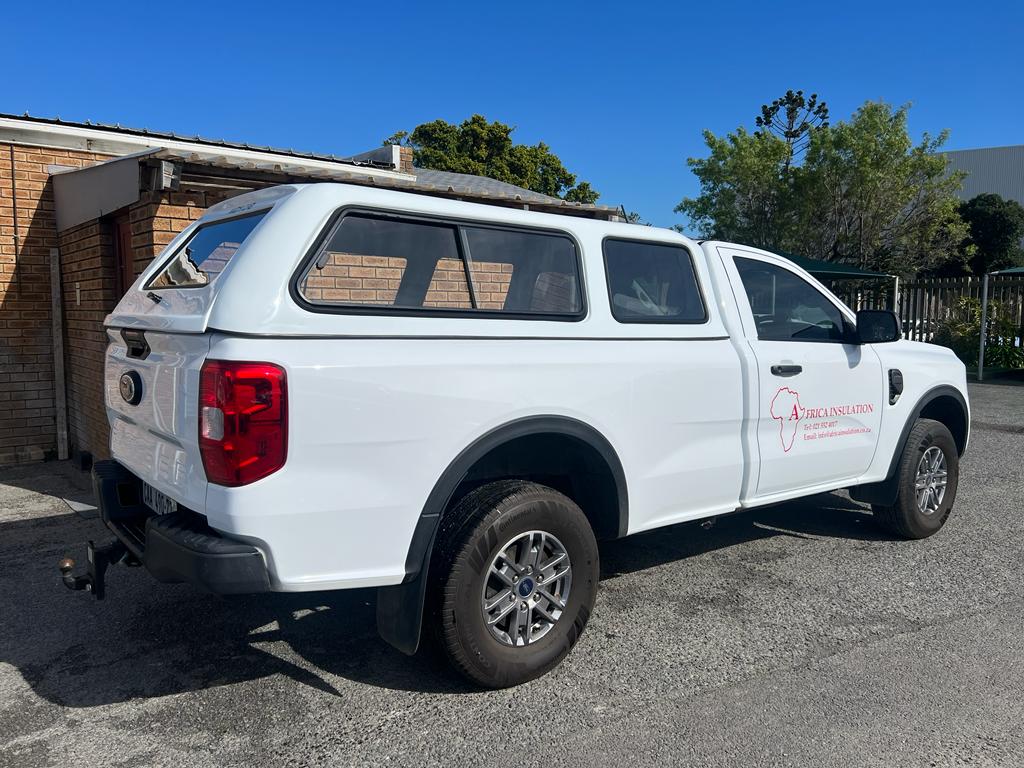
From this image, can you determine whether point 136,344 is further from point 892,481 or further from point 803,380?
point 892,481

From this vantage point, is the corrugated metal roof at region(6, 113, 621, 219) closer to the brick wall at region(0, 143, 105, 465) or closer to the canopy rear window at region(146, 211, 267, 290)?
the brick wall at region(0, 143, 105, 465)

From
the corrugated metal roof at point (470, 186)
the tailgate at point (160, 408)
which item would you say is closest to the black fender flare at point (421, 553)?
the tailgate at point (160, 408)

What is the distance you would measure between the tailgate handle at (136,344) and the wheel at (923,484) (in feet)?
14.6

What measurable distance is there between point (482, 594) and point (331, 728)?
29.4 inches

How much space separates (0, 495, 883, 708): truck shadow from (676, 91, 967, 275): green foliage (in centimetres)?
2126

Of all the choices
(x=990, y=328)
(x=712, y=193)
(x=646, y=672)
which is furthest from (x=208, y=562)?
(x=712, y=193)

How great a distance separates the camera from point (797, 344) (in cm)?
451

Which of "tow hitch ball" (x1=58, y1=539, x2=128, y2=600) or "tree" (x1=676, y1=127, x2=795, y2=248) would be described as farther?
"tree" (x1=676, y1=127, x2=795, y2=248)

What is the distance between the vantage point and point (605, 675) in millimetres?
3482

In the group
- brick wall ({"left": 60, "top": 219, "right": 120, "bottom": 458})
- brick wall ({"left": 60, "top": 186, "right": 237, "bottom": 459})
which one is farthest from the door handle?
brick wall ({"left": 60, "top": 219, "right": 120, "bottom": 458})

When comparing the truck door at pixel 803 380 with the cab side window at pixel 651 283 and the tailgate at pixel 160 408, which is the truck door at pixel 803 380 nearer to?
the cab side window at pixel 651 283

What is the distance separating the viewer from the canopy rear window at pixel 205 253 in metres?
3.33

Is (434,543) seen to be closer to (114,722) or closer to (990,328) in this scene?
(114,722)

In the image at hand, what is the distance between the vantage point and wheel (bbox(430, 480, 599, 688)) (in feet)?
10.3
